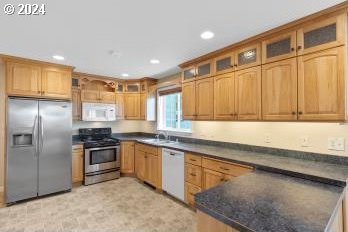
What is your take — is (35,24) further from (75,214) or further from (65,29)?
(75,214)

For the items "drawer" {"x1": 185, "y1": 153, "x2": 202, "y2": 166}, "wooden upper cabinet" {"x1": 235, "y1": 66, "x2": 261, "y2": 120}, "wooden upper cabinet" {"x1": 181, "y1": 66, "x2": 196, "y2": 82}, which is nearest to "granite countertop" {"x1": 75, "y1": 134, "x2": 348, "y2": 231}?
"wooden upper cabinet" {"x1": 235, "y1": 66, "x2": 261, "y2": 120}

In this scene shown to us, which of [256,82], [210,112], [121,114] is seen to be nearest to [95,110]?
[121,114]

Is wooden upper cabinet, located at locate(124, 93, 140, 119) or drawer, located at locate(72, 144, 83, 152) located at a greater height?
wooden upper cabinet, located at locate(124, 93, 140, 119)

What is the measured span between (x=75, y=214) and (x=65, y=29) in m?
2.56

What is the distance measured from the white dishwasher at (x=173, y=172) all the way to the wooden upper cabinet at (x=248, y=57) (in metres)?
1.62

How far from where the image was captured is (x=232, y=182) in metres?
1.55

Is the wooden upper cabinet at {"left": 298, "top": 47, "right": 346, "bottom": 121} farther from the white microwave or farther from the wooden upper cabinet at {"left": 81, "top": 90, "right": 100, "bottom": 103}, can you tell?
the wooden upper cabinet at {"left": 81, "top": 90, "right": 100, "bottom": 103}

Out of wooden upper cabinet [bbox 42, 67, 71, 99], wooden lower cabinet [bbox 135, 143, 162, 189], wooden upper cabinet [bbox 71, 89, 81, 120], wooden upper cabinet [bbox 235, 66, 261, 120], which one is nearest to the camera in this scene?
wooden upper cabinet [bbox 235, 66, 261, 120]

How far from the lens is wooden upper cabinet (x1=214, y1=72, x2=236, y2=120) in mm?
2725

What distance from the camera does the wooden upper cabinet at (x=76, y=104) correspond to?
418 centimetres

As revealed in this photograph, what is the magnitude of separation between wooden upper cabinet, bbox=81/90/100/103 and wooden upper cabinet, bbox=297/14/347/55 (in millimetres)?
4046

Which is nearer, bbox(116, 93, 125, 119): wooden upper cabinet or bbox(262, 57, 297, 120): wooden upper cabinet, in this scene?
bbox(262, 57, 297, 120): wooden upper cabinet

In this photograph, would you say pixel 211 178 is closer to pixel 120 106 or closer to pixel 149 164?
pixel 149 164

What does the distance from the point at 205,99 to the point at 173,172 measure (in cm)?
136
